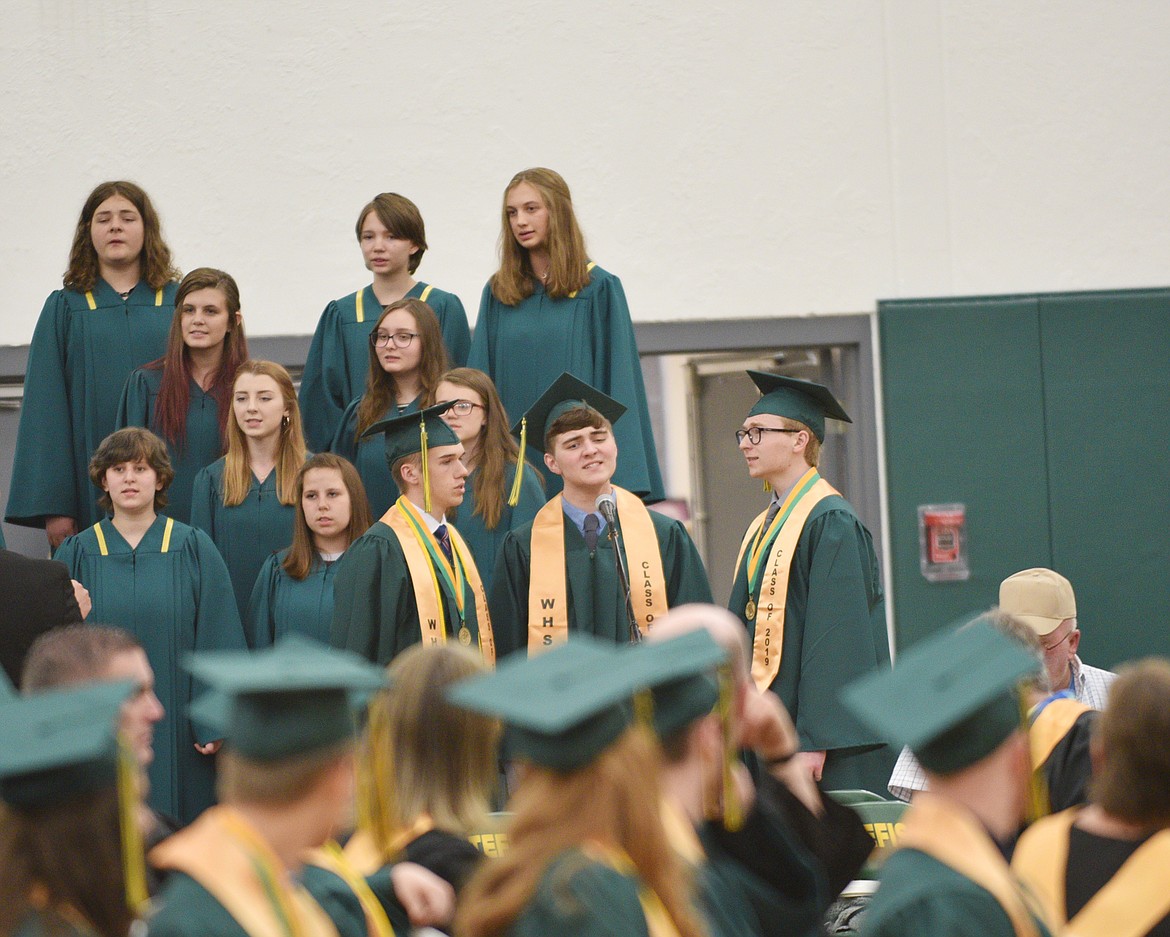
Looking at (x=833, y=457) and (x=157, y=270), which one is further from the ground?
(x=157, y=270)

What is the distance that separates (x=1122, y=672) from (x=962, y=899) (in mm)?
769

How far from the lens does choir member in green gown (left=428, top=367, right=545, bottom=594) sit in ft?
19.3

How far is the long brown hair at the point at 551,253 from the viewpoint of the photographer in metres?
6.31

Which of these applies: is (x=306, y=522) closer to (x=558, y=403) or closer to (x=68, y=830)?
(x=558, y=403)

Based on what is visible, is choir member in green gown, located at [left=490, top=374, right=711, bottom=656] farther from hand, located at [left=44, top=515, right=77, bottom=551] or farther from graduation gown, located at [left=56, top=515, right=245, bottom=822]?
hand, located at [left=44, top=515, right=77, bottom=551]

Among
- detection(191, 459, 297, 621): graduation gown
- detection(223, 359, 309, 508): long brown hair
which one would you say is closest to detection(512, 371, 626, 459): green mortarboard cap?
detection(223, 359, 309, 508): long brown hair

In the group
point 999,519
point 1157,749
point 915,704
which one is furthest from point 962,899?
point 999,519

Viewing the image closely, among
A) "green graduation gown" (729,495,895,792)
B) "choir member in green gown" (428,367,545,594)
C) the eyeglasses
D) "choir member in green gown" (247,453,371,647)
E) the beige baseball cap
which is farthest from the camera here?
the eyeglasses

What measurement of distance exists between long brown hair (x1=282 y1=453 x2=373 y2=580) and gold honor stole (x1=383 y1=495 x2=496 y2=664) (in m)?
0.43

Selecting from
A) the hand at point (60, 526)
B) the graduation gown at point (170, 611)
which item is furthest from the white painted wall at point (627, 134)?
the graduation gown at point (170, 611)

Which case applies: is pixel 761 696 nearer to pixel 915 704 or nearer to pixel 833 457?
pixel 915 704

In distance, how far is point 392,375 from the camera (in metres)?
6.26

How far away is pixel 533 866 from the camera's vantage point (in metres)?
2.25

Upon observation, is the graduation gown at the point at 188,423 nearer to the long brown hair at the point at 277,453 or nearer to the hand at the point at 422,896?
the long brown hair at the point at 277,453
